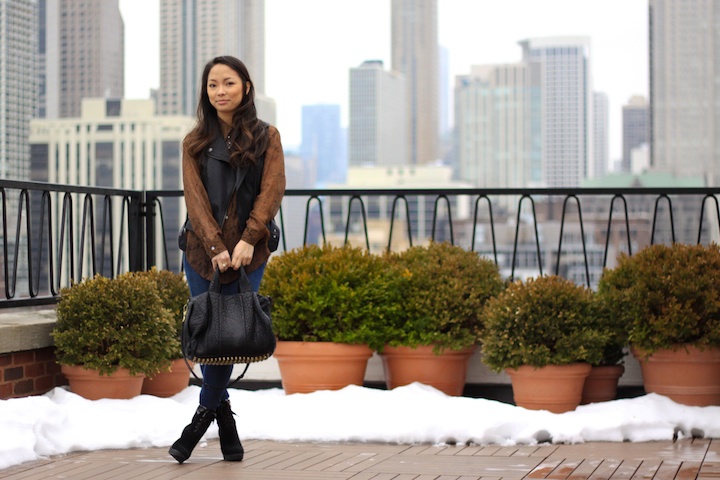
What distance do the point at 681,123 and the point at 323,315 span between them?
149m

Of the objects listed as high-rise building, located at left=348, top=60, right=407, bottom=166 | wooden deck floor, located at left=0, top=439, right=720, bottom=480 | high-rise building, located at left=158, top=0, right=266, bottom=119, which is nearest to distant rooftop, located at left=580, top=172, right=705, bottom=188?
high-rise building, located at left=348, top=60, right=407, bottom=166

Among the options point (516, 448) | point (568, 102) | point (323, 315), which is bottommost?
point (516, 448)

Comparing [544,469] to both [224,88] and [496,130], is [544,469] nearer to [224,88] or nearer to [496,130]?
[224,88]

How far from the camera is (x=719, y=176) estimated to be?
135 metres

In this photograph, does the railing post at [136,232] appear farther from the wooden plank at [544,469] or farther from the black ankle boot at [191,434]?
the wooden plank at [544,469]

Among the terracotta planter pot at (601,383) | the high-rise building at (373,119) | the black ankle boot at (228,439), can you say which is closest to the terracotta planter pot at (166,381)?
the black ankle boot at (228,439)

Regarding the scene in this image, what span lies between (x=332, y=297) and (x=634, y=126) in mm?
162523

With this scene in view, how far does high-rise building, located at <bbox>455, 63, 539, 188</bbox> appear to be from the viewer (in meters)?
181

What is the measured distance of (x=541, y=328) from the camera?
15.2 ft

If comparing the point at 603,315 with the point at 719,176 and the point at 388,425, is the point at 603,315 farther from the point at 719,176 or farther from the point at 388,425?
the point at 719,176

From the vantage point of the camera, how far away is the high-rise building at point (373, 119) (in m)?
182

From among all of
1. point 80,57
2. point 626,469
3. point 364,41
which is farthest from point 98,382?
point 364,41

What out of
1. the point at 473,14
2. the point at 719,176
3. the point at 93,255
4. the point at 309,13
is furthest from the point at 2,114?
the point at 93,255

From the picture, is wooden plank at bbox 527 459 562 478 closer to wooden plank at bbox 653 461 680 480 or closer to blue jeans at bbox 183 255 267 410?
wooden plank at bbox 653 461 680 480
